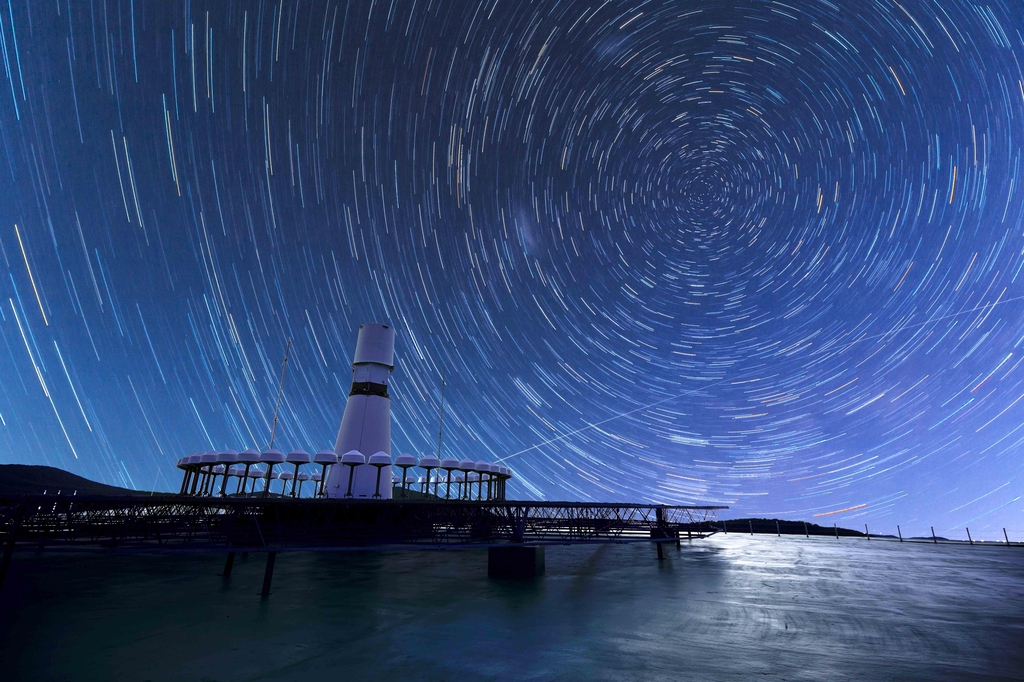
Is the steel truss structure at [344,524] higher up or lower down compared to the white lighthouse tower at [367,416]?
lower down

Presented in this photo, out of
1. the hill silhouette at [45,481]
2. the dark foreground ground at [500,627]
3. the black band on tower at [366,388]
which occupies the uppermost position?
the black band on tower at [366,388]

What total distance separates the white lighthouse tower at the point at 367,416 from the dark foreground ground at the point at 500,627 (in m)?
18.2

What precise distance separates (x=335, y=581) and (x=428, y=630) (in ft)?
37.9

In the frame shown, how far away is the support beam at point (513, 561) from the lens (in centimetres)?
A: 2250

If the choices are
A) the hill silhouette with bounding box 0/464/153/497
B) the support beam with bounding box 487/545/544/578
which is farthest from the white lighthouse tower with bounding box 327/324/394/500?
the hill silhouette with bounding box 0/464/153/497

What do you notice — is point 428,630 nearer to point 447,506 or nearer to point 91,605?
point 91,605

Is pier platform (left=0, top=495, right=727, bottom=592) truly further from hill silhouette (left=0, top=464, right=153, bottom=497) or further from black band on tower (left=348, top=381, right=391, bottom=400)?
hill silhouette (left=0, top=464, right=153, bottom=497)

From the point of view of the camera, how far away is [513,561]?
22.7 meters

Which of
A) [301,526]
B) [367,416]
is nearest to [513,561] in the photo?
[301,526]

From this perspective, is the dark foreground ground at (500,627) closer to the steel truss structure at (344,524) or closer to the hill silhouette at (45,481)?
the steel truss structure at (344,524)

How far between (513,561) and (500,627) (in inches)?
406

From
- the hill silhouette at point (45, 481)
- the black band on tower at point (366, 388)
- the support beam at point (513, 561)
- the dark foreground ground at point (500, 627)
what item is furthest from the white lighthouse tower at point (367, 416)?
the hill silhouette at point (45, 481)

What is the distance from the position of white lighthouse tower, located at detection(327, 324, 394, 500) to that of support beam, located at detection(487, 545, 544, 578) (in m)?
21.7

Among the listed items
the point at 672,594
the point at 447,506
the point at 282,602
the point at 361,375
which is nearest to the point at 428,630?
the point at 282,602
